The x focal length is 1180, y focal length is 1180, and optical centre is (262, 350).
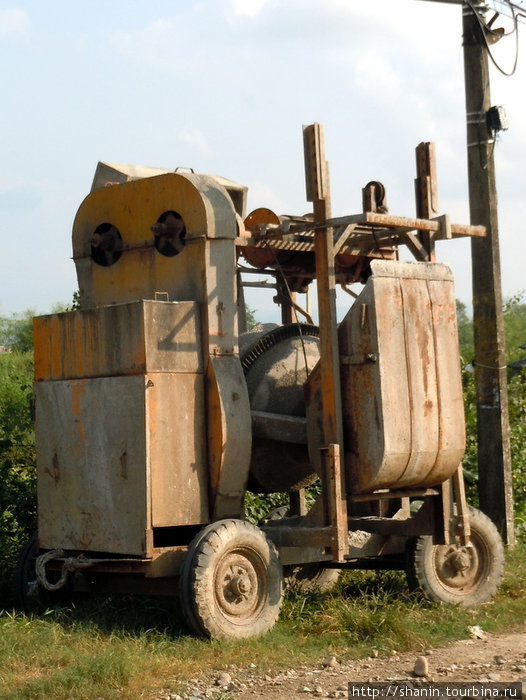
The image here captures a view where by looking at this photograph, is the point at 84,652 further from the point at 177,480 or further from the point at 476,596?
the point at 476,596

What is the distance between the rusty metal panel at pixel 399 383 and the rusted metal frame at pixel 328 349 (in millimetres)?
132

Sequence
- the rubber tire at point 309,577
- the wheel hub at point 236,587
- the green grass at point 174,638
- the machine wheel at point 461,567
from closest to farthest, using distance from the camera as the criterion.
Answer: the green grass at point 174,638
the wheel hub at point 236,587
the machine wheel at point 461,567
the rubber tire at point 309,577

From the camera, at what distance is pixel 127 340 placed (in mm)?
8312

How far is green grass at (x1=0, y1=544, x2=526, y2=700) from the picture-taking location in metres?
6.78

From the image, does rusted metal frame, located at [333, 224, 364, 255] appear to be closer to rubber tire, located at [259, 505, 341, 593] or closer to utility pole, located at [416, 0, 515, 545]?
rubber tire, located at [259, 505, 341, 593]

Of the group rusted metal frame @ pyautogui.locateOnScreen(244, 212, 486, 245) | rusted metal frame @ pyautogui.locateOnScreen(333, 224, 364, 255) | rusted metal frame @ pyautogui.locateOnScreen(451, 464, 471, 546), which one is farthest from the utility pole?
rusted metal frame @ pyautogui.locateOnScreen(333, 224, 364, 255)

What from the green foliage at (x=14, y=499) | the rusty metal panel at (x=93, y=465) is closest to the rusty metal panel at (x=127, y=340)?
the rusty metal panel at (x=93, y=465)

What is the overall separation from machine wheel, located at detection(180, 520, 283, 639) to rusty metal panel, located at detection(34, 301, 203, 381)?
1234 mm

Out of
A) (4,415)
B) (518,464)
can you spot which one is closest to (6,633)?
(4,415)

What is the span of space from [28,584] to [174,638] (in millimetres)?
1654

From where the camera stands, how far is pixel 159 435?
824cm

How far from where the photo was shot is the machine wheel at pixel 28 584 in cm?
891

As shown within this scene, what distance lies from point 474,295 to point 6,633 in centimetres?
615

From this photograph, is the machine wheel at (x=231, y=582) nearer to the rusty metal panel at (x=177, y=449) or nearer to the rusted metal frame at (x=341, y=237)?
the rusty metal panel at (x=177, y=449)
